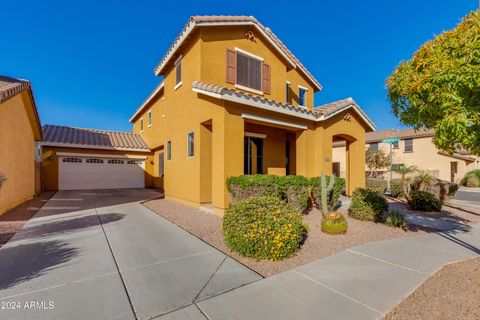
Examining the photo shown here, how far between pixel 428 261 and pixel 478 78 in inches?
143

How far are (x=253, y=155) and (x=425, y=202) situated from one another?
334 inches

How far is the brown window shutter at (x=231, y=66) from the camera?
10.2 metres

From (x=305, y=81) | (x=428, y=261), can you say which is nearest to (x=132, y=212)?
(x=428, y=261)

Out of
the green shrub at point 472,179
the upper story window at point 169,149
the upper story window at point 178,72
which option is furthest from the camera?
the green shrub at point 472,179

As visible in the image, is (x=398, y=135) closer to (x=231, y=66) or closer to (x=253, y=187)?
(x=231, y=66)

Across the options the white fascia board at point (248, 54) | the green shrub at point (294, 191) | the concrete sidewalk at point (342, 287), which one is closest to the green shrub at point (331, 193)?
the green shrub at point (294, 191)

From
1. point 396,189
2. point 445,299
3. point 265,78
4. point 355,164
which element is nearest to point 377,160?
point 396,189

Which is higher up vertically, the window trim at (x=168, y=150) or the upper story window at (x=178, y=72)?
the upper story window at (x=178, y=72)

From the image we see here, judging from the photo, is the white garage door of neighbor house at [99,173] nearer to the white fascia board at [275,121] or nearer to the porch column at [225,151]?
the porch column at [225,151]

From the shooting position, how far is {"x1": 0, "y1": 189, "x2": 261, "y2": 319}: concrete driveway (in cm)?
299

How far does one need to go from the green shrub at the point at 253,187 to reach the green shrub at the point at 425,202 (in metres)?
7.82

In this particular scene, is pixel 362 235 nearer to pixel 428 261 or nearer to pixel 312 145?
pixel 428 261

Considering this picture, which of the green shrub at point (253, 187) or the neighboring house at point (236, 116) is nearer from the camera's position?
the green shrub at point (253, 187)

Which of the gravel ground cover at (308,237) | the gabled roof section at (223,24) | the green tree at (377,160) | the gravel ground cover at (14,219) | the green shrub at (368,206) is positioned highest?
the gabled roof section at (223,24)
